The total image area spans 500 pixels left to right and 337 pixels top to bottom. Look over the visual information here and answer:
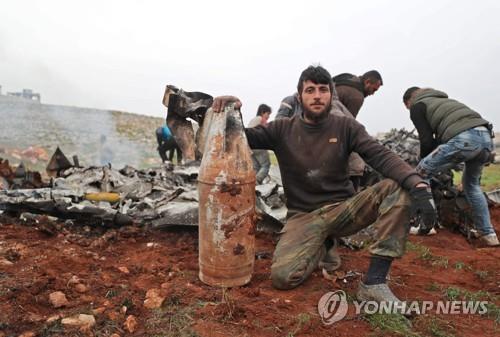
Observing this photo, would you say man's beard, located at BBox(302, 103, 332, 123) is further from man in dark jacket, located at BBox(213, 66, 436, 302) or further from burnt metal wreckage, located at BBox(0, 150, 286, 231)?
burnt metal wreckage, located at BBox(0, 150, 286, 231)

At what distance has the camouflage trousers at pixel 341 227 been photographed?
7.88ft

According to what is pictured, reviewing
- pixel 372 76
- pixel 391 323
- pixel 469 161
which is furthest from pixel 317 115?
pixel 469 161

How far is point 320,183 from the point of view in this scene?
2.88m

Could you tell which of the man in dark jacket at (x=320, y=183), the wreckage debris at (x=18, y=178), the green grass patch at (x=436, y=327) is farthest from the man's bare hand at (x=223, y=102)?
the wreckage debris at (x=18, y=178)

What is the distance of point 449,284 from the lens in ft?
9.66

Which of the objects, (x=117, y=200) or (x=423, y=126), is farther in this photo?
(x=117, y=200)

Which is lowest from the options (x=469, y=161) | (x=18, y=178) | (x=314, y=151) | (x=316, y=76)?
(x=18, y=178)

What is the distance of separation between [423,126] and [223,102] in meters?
2.63

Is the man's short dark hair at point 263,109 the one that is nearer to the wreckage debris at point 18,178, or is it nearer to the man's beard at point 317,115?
the wreckage debris at point 18,178

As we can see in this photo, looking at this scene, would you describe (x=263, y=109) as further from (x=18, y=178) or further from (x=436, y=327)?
(x=436, y=327)

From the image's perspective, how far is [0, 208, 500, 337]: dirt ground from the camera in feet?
6.88

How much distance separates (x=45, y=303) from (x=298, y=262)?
62.6 inches

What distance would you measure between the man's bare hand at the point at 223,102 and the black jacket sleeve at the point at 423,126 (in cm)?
243

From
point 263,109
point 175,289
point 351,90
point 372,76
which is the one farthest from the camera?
point 263,109
